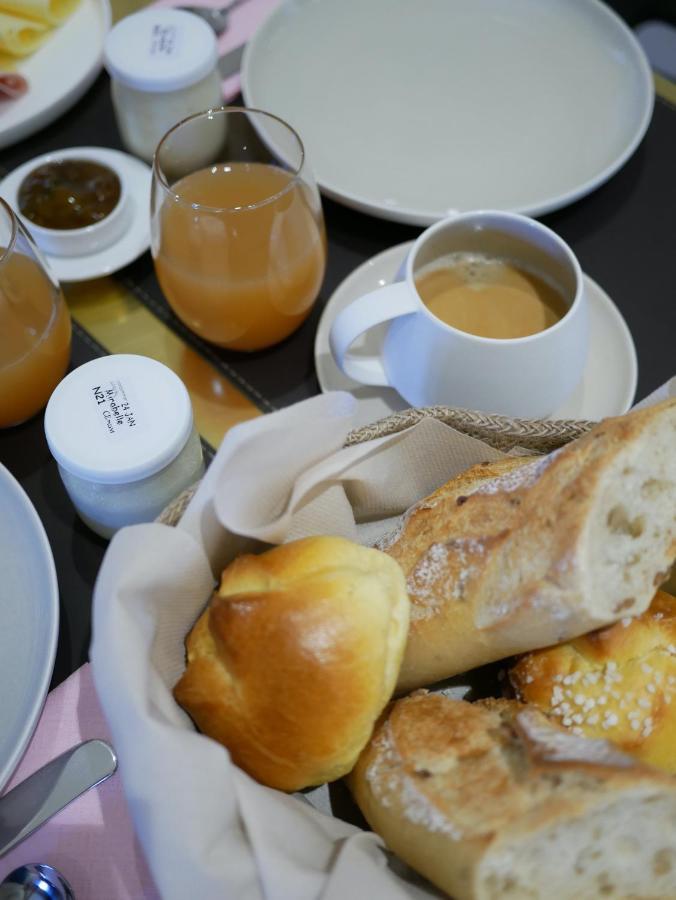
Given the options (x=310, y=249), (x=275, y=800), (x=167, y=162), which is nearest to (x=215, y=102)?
(x=167, y=162)

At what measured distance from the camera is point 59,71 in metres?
1.14

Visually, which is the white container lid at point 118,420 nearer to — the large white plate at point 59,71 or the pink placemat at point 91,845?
the pink placemat at point 91,845

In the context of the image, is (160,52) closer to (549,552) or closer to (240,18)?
(240,18)

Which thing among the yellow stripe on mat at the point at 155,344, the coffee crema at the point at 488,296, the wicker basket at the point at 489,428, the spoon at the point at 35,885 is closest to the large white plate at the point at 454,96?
the coffee crema at the point at 488,296

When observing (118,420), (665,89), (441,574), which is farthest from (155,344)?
(665,89)

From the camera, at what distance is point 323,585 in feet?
1.87

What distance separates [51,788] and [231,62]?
37.8 inches

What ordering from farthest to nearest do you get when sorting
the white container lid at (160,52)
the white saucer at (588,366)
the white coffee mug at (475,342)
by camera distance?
the white container lid at (160,52), the white saucer at (588,366), the white coffee mug at (475,342)

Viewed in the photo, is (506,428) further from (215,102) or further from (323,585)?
(215,102)

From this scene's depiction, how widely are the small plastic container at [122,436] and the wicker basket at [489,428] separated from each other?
153 mm

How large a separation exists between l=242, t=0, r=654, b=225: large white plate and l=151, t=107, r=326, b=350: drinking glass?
126 millimetres

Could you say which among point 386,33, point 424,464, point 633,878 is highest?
point 386,33

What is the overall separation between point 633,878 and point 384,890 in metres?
0.17

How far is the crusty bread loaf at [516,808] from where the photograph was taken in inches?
19.7
